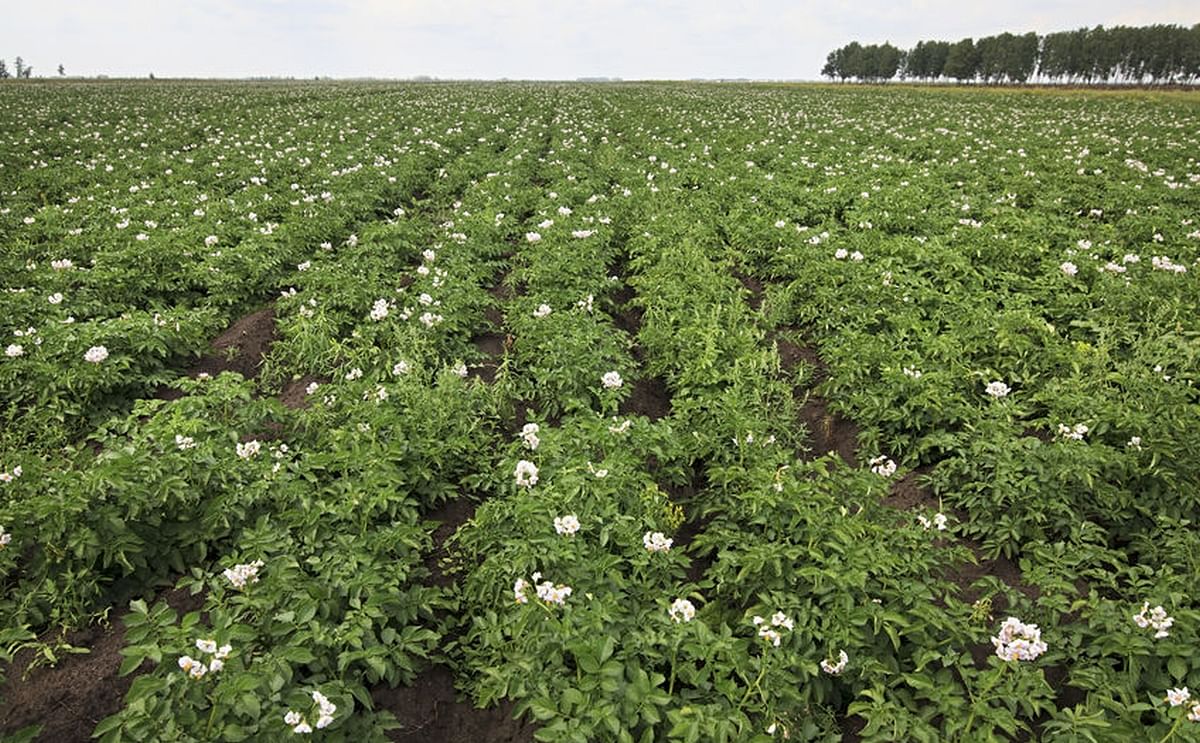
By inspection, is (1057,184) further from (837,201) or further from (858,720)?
(858,720)

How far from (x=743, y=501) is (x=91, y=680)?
378 centimetres

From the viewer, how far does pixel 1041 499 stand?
4.06m

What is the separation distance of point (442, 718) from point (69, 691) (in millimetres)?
1823

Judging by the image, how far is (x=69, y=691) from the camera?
2959 millimetres

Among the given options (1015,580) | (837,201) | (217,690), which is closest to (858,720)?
(1015,580)

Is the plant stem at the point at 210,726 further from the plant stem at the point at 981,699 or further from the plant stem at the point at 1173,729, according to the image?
the plant stem at the point at 1173,729

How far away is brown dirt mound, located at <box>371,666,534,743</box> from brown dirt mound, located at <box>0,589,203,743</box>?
4.19 ft

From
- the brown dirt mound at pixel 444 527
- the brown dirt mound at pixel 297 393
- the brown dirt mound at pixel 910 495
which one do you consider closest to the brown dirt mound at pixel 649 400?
the brown dirt mound at pixel 444 527

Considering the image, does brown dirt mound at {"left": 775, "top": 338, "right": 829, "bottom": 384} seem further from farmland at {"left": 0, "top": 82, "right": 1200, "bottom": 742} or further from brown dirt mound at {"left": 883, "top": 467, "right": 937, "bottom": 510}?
brown dirt mound at {"left": 883, "top": 467, "right": 937, "bottom": 510}

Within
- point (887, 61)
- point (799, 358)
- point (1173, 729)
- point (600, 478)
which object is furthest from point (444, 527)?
point (887, 61)

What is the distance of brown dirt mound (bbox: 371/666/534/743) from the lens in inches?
121

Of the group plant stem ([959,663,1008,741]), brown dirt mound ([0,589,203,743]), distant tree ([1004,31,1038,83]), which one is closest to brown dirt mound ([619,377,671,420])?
plant stem ([959,663,1008,741])

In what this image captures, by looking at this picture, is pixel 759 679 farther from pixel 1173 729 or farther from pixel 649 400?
pixel 649 400

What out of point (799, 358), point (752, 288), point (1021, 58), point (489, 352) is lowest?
point (799, 358)
